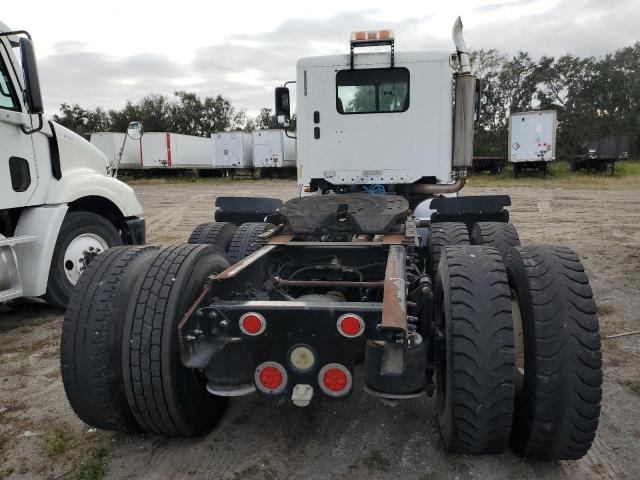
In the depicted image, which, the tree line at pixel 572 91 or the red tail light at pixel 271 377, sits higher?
the tree line at pixel 572 91

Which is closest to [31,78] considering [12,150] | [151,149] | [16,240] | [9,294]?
[12,150]

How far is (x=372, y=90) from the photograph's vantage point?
604 centimetres

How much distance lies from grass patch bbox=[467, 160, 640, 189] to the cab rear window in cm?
1900

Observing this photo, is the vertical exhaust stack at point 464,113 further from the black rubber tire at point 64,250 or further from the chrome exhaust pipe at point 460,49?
the black rubber tire at point 64,250

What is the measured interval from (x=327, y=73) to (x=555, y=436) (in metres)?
4.72

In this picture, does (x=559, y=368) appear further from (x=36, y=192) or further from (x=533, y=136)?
(x=533, y=136)

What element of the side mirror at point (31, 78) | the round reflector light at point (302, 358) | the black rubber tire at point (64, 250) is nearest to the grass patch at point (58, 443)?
the round reflector light at point (302, 358)

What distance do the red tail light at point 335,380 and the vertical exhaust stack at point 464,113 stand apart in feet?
13.6

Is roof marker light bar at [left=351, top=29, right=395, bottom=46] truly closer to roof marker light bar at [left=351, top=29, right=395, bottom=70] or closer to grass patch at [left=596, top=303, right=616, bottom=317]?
roof marker light bar at [left=351, top=29, right=395, bottom=70]

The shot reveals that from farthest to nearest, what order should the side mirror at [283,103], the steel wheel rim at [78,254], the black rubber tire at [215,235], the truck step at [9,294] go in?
the side mirror at [283,103] < the steel wheel rim at [78,254] < the black rubber tire at [215,235] < the truck step at [9,294]

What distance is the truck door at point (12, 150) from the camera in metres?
4.92

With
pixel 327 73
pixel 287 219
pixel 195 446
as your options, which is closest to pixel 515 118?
pixel 327 73

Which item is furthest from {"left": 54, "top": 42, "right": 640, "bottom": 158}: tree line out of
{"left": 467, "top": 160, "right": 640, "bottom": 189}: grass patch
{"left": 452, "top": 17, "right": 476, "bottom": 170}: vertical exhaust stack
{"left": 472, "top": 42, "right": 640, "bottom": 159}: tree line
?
{"left": 452, "top": 17, "right": 476, "bottom": 170}: vertical exhaust stack

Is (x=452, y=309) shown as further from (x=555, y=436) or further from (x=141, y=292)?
(x=141, y=292)
